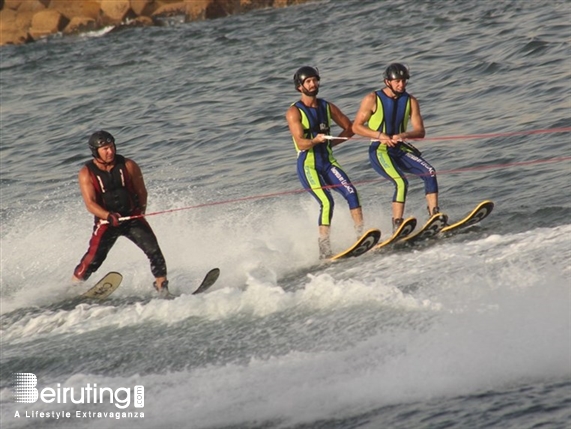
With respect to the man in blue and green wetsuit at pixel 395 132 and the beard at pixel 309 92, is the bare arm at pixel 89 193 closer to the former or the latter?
the beard at pixel 309 92

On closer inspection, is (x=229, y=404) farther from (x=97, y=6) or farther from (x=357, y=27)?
(x=97, y=6)

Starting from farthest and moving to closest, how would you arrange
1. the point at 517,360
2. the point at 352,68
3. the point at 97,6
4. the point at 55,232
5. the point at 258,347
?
1. the point at 97,6
2. the point at 352,68
3. the point at 55,232
4. the point at 258,347
5. the point at 517,360

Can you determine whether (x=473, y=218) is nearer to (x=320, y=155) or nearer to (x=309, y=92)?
(x=320, y=155)

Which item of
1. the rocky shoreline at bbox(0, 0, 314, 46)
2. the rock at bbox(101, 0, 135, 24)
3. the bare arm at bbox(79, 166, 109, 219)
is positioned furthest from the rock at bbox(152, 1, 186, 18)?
the bare arm at bbox(79, 166, 109, 219)

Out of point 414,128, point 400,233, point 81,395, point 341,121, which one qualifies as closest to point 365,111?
point 341,121

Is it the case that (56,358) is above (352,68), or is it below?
below

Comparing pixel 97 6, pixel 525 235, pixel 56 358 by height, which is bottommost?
pixel 56 358

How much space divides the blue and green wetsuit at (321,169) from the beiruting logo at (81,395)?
124 inches


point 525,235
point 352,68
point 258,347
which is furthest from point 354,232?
point 352,68

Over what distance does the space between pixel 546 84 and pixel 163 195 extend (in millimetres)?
5627

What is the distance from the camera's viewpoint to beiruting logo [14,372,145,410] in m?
7.89

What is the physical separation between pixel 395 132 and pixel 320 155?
75 cm

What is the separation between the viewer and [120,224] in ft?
33.0

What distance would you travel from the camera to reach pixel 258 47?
76.5 feet
